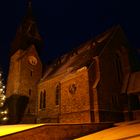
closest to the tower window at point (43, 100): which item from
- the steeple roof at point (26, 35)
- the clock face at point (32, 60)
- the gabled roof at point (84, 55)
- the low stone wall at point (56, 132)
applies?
the gabled roof at point (84, 55)

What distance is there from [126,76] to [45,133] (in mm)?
15015

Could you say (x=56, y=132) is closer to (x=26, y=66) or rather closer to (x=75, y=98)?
(x=75, y=98)

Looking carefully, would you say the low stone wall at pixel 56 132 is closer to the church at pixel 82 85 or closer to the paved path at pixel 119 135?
the paved path at pixel 119 135

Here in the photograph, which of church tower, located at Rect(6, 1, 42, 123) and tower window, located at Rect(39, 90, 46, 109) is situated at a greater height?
church tower, located at Rect(6, 1, 42, 123)

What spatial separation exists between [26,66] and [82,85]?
13.8 metres

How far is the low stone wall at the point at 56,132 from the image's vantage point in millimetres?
10859

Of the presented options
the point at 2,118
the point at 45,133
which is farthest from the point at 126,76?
the point at 2,118

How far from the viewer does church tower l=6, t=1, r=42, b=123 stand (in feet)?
99.3

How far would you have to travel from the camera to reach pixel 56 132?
12.1 metres

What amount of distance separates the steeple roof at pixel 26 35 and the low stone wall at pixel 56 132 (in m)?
23.3

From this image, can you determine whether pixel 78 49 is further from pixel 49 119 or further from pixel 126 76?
pixel 49 119

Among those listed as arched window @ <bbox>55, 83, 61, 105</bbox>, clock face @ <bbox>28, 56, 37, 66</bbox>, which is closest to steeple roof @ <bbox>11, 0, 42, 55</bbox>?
clock face @ <bbox>28, 56, 37, 66</bbox>

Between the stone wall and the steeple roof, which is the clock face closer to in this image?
the steeple roof

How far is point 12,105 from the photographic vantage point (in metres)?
29.7
